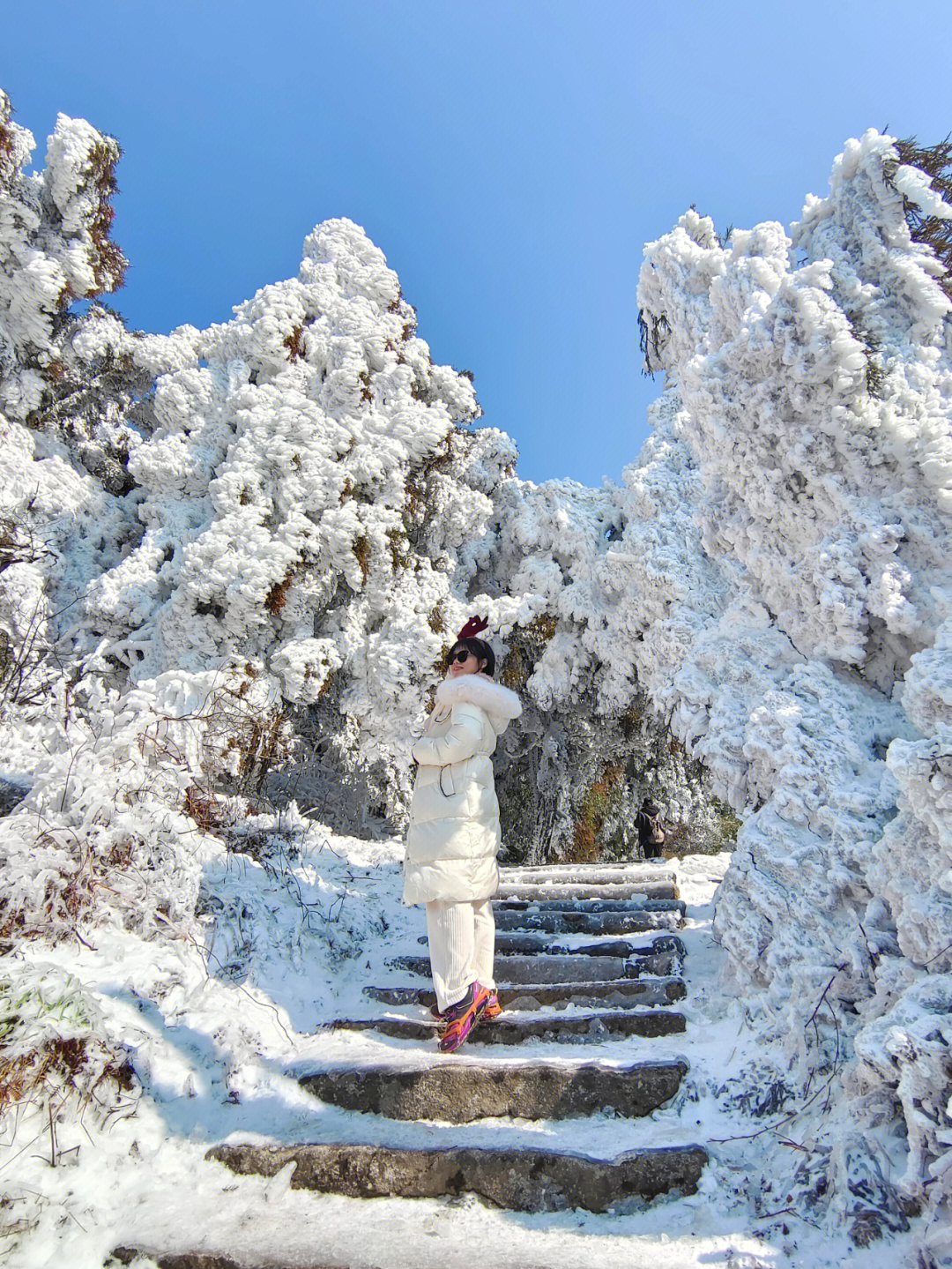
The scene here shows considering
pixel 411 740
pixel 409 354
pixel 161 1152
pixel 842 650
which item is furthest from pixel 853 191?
pixel 409 354

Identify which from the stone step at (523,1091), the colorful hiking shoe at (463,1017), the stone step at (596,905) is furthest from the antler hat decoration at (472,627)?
the stone step at (596,905)

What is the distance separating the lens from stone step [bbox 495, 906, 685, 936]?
3645mm

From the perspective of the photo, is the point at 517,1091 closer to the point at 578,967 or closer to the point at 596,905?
the point at 578,967

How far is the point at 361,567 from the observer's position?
7.81 meters

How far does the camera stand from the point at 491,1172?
1896 mm

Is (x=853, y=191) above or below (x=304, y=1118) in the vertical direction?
above

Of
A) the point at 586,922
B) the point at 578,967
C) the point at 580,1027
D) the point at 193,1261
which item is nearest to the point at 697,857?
the point at 586,922

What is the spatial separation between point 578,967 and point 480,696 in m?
1.39

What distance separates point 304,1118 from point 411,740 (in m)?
5.49

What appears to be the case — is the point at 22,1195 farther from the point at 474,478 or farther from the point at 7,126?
the point at 7,126

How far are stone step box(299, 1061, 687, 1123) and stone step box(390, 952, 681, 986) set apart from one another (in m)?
0.88

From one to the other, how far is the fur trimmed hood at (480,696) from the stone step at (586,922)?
1481 millimetres

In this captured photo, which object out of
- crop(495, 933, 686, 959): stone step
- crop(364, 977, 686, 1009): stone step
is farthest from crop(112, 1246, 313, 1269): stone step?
crop(495, 933, 686, 959): stone step

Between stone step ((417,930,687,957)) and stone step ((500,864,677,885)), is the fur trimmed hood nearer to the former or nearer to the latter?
stone step ((417,930,687,957))
